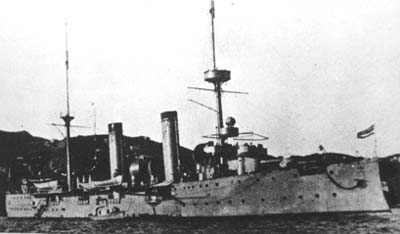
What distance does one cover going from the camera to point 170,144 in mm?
13062

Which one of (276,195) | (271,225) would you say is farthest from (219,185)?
(271,225)

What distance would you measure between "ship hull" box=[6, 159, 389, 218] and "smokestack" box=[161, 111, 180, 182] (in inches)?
28.9

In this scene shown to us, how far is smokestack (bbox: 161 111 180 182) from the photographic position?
12906 millimetres

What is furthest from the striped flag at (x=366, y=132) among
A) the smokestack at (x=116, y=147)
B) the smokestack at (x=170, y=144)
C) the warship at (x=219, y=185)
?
the smokestack at (x=116, y=147)

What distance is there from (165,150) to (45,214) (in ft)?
19.0

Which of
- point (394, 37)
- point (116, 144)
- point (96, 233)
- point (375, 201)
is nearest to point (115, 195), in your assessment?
point (116, 144)

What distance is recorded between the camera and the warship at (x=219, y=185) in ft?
31.9

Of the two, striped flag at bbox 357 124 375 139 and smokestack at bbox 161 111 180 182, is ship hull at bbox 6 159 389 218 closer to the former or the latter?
smokestack at bbox 161 111 180 182

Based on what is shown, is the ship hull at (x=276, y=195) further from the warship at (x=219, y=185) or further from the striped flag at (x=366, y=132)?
the striped flag at (x=366, y=132)

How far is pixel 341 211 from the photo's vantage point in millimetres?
9617

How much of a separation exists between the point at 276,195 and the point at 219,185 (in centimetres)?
139

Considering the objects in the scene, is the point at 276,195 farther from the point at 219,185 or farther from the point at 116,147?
the point at 116,147

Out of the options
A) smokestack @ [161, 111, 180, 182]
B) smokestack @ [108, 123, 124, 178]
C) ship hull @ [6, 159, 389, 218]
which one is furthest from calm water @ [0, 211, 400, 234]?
smokestack @ [108, 123, 124, 178]

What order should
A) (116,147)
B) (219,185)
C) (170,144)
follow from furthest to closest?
(116,147) < (170,144) < (219,185)
